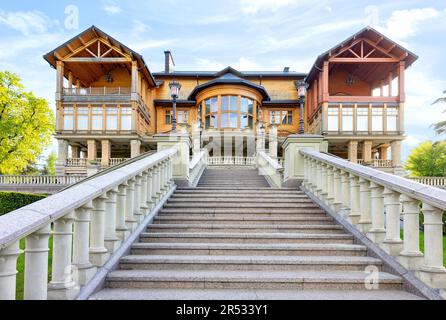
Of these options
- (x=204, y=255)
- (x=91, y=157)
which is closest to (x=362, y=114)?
(x=91, y=157)

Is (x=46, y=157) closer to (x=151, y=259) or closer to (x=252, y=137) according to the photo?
(x=252, y=137)

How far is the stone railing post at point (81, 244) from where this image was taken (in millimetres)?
3627

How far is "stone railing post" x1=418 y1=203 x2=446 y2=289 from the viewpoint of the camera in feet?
12.0

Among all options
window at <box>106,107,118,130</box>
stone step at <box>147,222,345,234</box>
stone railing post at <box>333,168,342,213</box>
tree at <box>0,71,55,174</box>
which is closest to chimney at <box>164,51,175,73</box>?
window at <box>106,107,118,130</box>

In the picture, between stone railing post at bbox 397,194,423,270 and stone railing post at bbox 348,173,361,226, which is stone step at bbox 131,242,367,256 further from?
stone railing post at bbox 397,194,423,270

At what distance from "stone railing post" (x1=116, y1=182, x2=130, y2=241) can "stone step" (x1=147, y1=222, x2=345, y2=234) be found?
87cm

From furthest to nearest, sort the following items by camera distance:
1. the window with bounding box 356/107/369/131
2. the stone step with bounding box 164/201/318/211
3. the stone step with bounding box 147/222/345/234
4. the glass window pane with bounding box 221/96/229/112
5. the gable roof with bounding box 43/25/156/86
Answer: the glass window pane with bounding box 221/96/229/112, the window with bounding box 356/107/369/131, the gable roof with bounding box 43/25/156/86, the stone step with bounding box 164/201/318/211, the stone step with bounding box 147/222/345/234

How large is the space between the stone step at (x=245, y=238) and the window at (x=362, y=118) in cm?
2446

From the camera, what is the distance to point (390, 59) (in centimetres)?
2731

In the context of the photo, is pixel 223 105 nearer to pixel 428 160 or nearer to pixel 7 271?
pixel 428 160

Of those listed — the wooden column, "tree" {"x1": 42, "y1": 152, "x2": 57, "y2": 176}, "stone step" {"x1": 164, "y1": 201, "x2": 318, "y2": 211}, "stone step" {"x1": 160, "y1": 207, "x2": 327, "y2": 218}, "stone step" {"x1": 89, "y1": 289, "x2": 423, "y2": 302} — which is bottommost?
"stone step" {"x1": 89, "y1": 289, "x2": 423, "y2": 302}

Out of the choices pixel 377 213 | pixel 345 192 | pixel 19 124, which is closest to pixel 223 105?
pixel 19 124

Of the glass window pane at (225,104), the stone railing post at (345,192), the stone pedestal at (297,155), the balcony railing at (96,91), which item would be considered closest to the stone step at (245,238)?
the stone railing post at (345,192)

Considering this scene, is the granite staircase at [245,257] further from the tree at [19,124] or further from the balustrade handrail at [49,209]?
the tree at [19,124]
